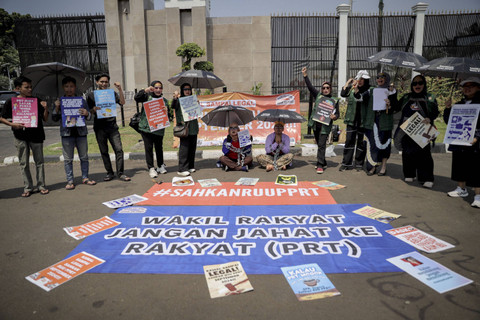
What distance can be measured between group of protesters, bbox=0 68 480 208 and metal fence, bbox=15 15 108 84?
15322mm

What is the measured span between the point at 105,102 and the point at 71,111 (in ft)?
2.16

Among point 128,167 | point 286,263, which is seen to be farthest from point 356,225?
point 128,167

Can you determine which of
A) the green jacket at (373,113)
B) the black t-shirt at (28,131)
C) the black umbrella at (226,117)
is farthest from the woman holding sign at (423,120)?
the black t-shirt at (28,131)

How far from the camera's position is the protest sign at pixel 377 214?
4.57 m

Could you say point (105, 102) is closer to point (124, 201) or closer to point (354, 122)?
point (124, 201)

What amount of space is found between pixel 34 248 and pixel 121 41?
1829 cm

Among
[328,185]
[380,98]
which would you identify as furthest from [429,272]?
[380,98]

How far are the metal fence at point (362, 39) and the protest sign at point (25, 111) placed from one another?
51.2ft

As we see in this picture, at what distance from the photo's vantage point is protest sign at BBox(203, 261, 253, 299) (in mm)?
2971

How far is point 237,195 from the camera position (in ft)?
18.9

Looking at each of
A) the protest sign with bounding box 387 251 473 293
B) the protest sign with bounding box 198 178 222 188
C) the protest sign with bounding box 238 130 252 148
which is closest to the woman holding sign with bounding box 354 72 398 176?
the protest sign with bounding box 238 130 252 148

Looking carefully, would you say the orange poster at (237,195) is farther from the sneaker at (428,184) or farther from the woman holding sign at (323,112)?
the sneaker at (428,184)

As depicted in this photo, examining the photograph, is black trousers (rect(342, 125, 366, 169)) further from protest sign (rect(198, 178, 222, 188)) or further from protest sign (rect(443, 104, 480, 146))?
protest sign (rect(198, 178, 222, 188))

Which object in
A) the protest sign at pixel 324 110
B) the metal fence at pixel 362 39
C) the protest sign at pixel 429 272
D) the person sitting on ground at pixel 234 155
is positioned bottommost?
the protest sign at pixel 429 272
